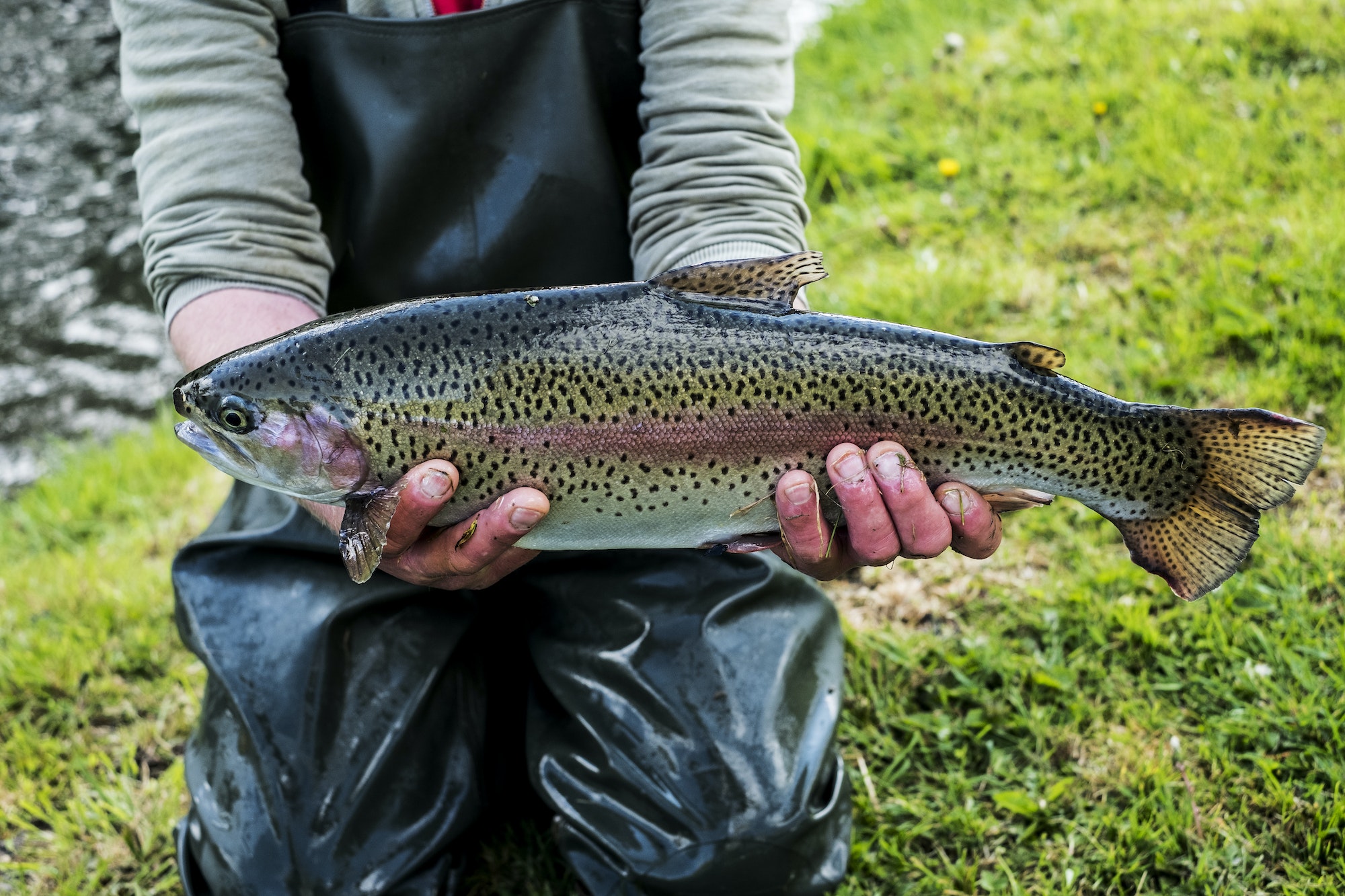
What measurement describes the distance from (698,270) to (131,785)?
84.6 inches

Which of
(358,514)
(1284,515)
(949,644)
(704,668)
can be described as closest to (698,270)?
(358,514)

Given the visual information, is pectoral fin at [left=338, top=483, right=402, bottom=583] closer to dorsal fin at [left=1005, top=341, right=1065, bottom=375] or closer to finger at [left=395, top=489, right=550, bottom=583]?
finger at [left=395, top=489, right=550, bottom=583]

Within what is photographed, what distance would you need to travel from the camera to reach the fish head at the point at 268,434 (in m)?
2.13

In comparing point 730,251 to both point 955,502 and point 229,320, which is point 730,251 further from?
point 229,320

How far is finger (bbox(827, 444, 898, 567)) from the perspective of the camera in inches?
84.2

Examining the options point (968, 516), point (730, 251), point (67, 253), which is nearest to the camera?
point (968, 516)

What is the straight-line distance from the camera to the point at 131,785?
3018mm

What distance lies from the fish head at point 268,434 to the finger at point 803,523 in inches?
32.2

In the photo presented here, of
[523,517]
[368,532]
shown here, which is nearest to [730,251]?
[523,517]

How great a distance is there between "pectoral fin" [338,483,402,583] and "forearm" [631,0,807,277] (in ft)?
3.21

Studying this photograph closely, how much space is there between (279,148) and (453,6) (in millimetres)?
572

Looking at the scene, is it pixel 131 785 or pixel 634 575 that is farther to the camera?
pixel 131 785

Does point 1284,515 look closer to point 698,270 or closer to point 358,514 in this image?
point 698,270

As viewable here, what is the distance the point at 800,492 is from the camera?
7.05ft
